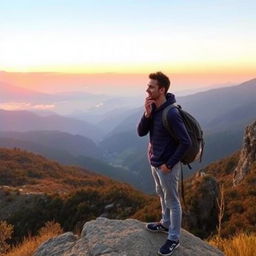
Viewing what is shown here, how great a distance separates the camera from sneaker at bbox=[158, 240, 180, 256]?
21.1ft

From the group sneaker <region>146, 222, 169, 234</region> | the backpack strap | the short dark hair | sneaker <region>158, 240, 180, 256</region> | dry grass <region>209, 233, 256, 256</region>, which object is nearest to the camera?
dry grass <region>209, 233, 256, 256</region>

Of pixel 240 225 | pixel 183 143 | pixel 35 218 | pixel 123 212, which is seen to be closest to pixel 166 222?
pixel 183 143

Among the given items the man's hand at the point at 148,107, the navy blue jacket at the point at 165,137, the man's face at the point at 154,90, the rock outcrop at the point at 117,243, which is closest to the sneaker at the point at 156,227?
the rock outcrop at the point at 117,243

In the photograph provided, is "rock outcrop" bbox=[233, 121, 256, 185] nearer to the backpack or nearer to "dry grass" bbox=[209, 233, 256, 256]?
"dry grass" bbox=[209, 233, 256, 256]

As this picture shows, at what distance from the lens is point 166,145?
6691 mm

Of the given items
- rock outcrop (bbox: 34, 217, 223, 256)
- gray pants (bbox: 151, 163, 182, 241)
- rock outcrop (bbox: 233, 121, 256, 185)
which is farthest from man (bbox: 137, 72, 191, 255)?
rock outcrop (bbox: 233, 121, 256, 185)

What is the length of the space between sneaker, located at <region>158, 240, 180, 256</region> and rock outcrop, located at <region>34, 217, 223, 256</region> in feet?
0.31

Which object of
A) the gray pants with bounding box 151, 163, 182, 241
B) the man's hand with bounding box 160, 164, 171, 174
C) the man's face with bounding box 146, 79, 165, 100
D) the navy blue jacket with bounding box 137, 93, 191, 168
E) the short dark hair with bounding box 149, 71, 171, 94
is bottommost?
the gray pants with bounding box 151, 163, 182, 241

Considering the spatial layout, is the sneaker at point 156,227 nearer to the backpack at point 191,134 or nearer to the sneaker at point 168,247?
the sneaker at point 168,247

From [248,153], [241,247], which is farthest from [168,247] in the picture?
[248,153]

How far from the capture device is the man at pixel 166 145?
648 centimetres

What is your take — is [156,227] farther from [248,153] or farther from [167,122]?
[248,153]

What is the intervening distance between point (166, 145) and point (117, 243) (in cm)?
173

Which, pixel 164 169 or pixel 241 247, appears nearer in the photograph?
pixel 241 247
